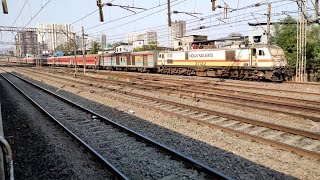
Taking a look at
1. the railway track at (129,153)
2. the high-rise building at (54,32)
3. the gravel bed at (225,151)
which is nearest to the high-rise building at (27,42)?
the high-rise building at (54,32)

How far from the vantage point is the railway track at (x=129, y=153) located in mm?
5871

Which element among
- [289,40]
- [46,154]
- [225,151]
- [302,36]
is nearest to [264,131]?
[225,151]

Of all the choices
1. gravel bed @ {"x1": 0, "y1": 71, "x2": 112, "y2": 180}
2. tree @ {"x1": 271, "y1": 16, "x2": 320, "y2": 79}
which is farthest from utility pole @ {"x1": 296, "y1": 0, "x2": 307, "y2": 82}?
gravel bed @ {"x1": 0, "y1": 71, "x2": 112, "y2": 180}

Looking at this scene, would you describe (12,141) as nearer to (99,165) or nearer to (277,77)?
(99,165)

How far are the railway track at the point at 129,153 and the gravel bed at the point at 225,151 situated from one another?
0.51 meters

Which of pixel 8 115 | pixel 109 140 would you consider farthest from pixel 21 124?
pixel 109 140

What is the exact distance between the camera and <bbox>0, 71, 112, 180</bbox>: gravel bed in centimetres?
606

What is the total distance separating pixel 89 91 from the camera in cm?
1938

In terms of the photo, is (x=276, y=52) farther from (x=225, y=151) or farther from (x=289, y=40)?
(x=225, y=151)

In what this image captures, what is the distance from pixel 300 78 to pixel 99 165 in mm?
21484

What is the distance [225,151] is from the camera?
717cm

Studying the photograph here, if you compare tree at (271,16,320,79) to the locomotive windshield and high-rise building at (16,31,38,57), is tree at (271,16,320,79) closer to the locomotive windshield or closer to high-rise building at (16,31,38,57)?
the locomotive windshield

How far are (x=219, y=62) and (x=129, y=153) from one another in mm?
20001

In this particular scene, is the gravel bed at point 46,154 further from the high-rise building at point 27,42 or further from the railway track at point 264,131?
the high-rise building at point 27,42
